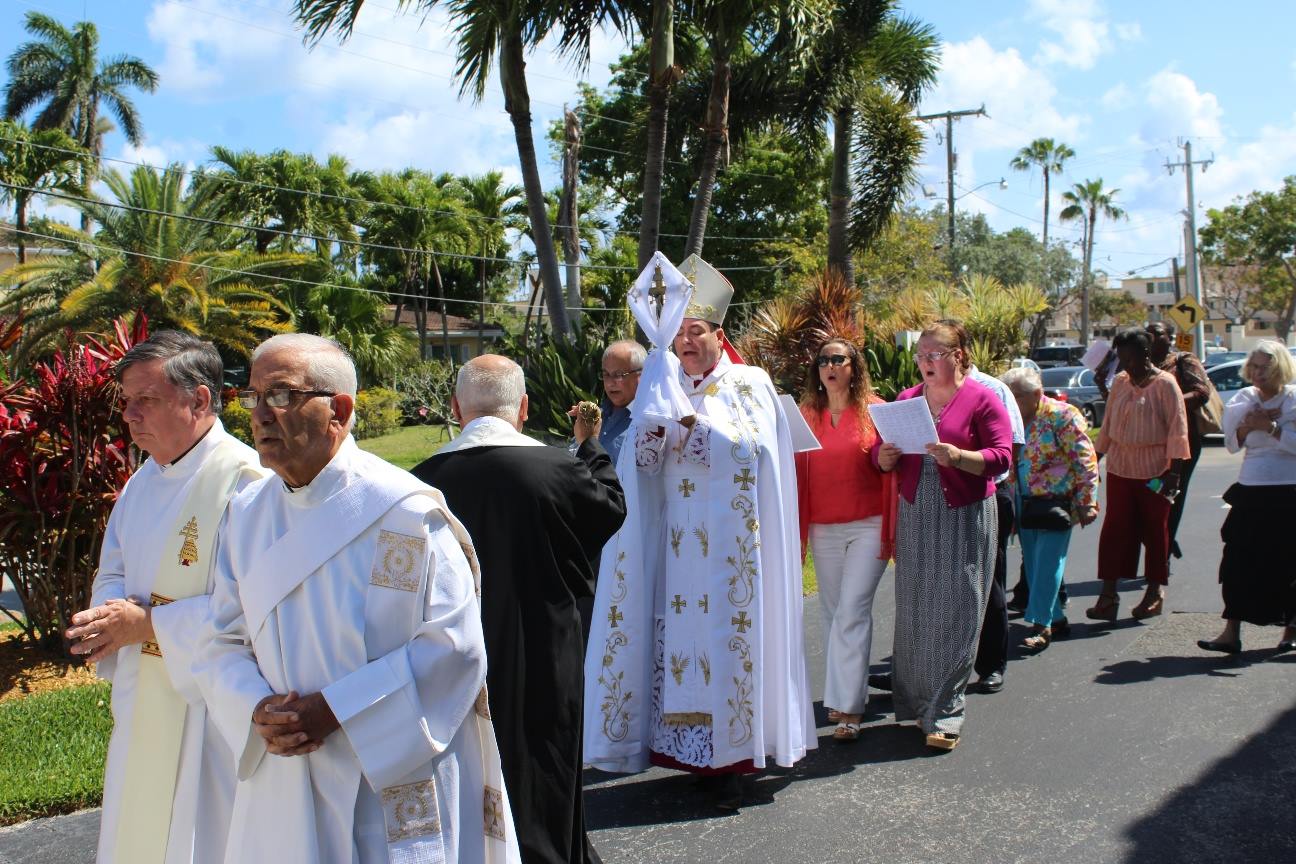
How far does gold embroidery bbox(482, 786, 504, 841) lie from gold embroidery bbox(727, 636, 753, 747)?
→ 7.50 ft

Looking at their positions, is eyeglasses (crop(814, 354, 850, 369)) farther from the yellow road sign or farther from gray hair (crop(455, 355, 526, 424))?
the yellow road sign

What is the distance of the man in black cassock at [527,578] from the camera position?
11.7 ft

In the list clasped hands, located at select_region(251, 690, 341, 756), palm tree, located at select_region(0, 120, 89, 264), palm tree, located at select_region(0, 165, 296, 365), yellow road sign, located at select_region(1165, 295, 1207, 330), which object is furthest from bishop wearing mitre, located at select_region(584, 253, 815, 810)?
palm tree, located at select_region(0, 120, 89, 264)

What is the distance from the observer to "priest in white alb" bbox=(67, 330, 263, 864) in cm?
320

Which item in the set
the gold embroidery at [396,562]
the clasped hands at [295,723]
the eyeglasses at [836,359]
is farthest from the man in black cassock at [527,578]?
the eyeglasses at [836,359]

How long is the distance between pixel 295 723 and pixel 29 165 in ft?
126

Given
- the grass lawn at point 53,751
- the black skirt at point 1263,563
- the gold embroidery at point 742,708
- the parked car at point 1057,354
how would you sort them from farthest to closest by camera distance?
the parked car at point 1057,354 < the black skirt at point 1263,563 < the grass lawn at point 53,751 < the gold embroidery at point 742,708

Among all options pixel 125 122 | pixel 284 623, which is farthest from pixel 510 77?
pixel 125 122

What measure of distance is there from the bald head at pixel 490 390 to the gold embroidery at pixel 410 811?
1375mm

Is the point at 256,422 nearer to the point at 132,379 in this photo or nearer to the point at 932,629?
the point at 132,379

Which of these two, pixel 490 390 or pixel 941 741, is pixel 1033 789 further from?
pixel 490 390

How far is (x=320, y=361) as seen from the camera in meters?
2.74

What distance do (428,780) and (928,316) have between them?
17909mm

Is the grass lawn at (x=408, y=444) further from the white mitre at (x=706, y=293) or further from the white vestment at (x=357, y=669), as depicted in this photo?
the white vestment at (x=357, y=669)
